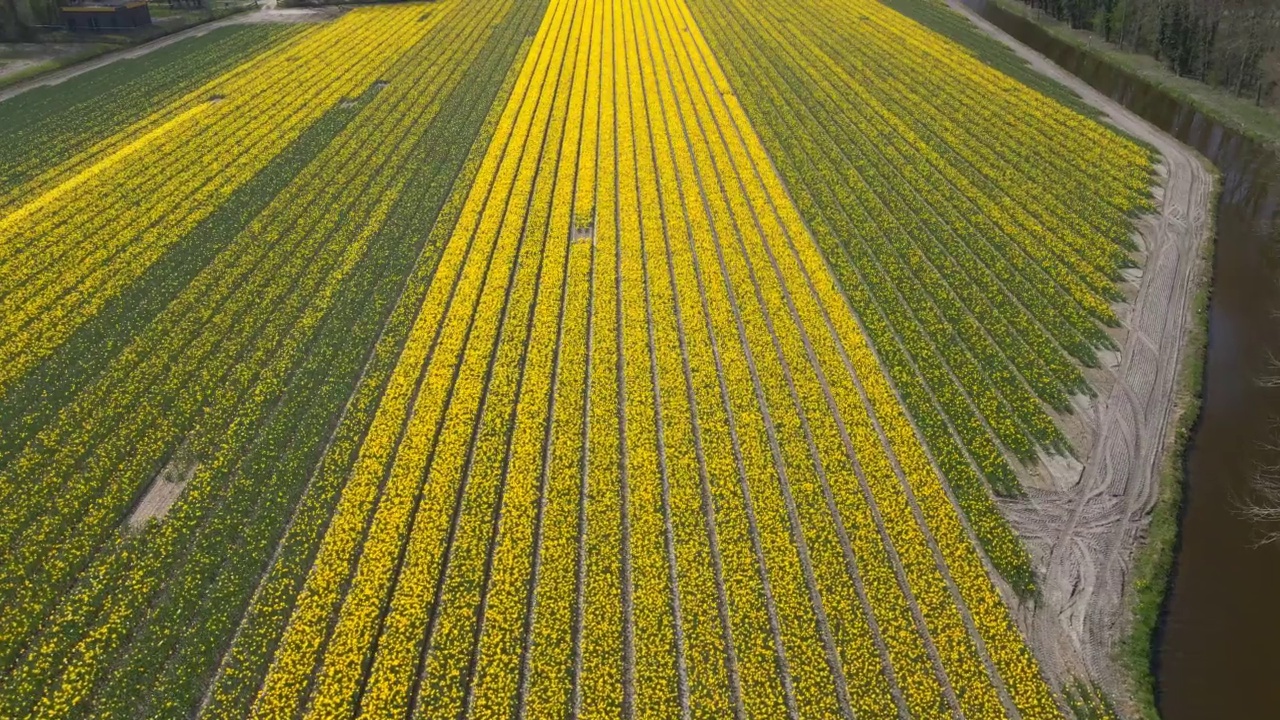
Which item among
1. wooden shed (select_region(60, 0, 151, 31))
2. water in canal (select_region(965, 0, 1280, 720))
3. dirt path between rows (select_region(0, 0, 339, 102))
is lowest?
water in canal (select_region(965, 0, 1280, 720))

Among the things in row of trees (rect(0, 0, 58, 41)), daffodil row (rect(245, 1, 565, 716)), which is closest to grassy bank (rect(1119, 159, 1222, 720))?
daffodil row (rect(245, 1, 565, 716))

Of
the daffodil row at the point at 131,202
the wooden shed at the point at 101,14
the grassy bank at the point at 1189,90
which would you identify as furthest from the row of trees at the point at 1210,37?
the wooden shed at the point at 101,14

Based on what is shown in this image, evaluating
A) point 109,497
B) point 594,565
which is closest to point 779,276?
point 594,565

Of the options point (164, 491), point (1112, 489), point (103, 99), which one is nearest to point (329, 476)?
point (164, 491)

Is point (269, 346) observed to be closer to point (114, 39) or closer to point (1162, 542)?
point (1162, 542)

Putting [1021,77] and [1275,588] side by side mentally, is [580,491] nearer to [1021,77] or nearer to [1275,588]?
[1275,588]

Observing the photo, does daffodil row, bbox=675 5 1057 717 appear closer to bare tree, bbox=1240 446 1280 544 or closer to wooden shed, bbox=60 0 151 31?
bare tree, bbox=1240 446 1280 544
